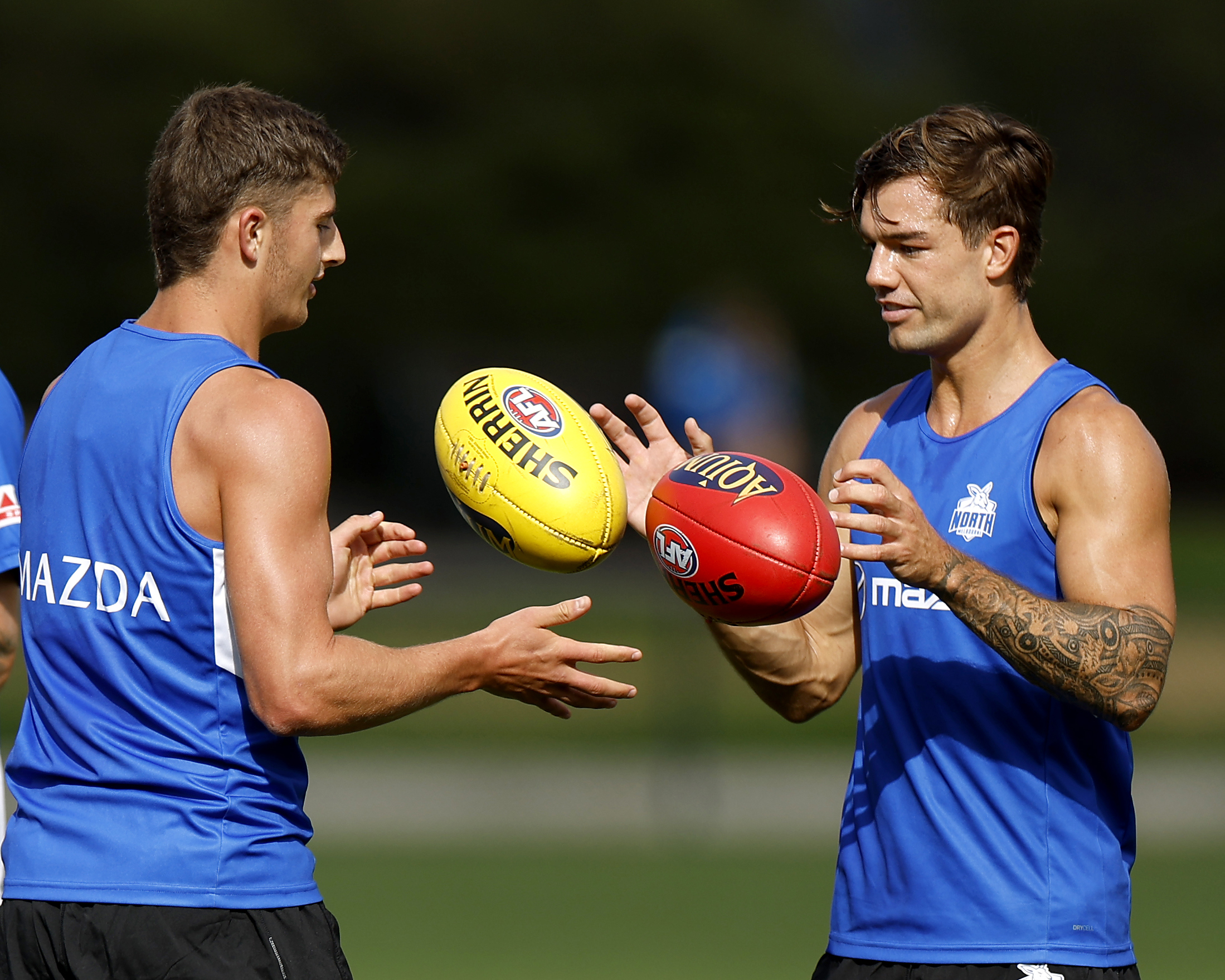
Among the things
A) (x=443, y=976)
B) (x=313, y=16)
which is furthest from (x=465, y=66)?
(x=443, y=976)

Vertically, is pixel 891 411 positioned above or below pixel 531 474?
above

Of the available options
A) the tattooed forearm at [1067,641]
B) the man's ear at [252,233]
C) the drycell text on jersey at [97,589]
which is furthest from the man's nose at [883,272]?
the drycell text on jersey at [97,589]

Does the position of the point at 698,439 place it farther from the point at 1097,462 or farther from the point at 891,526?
the point at 1097,462

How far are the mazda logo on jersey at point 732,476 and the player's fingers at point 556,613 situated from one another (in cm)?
59

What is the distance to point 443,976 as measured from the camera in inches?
305

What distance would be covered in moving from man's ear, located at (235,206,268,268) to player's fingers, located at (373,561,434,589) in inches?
37.9

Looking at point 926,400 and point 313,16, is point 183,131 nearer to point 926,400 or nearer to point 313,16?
point 926,400

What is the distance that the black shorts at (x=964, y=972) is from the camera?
3.73m

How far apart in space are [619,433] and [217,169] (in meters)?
1.55

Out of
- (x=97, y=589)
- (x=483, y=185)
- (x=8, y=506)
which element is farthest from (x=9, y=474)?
(x=483, y=185)

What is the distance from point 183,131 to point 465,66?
1074 inches

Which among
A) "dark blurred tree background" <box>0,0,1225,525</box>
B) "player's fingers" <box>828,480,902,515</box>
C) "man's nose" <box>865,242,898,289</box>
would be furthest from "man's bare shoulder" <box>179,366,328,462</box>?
"dark blurred tree background" <box>0,0,1225,525</box>

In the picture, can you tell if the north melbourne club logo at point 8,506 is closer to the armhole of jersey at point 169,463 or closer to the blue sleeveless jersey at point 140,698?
the blue sleeveless jersey at point 140,698

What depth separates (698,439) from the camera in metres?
4.61
